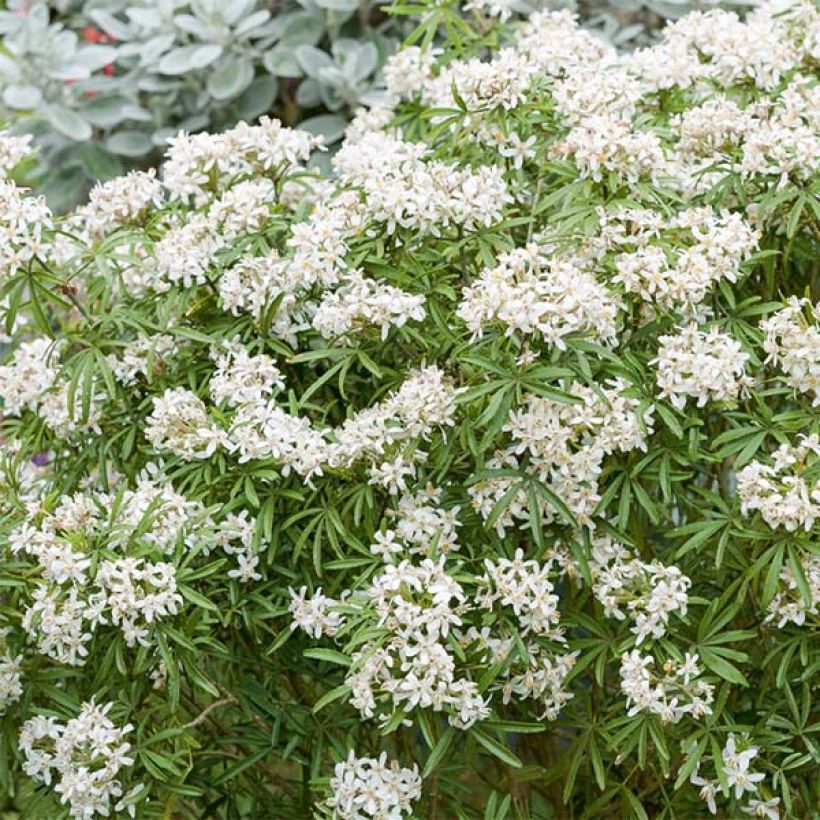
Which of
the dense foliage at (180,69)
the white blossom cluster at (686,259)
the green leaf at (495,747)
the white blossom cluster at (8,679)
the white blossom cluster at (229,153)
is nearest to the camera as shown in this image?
the green leaf at (495,747)

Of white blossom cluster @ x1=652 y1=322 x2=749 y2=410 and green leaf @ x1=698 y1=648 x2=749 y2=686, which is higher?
white blossom cluster @ x1=652 y1=322 x2=749 y2=410

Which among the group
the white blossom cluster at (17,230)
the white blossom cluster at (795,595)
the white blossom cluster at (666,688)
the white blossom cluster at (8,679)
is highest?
the white blossom cluster at (17,230)

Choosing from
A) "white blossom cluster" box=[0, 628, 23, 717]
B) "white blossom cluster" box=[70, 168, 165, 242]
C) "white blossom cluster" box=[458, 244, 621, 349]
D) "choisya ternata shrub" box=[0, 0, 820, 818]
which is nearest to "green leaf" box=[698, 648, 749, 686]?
"choisya ternata shrub" box=[0, 0, 820, 818]

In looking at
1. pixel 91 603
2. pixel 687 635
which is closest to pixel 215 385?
pixel 91 603

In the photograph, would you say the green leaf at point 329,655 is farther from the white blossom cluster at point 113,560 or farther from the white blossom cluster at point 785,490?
the white blossom cluster at point 785,490

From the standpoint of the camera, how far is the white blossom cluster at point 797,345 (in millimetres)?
2574

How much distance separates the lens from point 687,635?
8.78 feet

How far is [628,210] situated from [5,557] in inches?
54.1

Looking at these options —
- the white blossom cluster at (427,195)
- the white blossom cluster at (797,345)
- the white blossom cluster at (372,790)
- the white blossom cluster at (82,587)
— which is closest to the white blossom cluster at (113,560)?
the white blossom cluster at (82,587)

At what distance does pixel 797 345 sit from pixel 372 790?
1.12 metres

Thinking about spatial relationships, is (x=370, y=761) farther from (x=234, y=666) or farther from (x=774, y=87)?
(x=774, y=87)

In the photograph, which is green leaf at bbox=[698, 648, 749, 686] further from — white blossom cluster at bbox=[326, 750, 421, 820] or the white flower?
white blossom cluster at bbox=[326, 750, 421, 820]

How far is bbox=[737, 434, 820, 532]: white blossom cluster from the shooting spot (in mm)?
2400

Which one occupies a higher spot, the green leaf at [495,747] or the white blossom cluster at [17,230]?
the white blossom cluster at [17,230]
